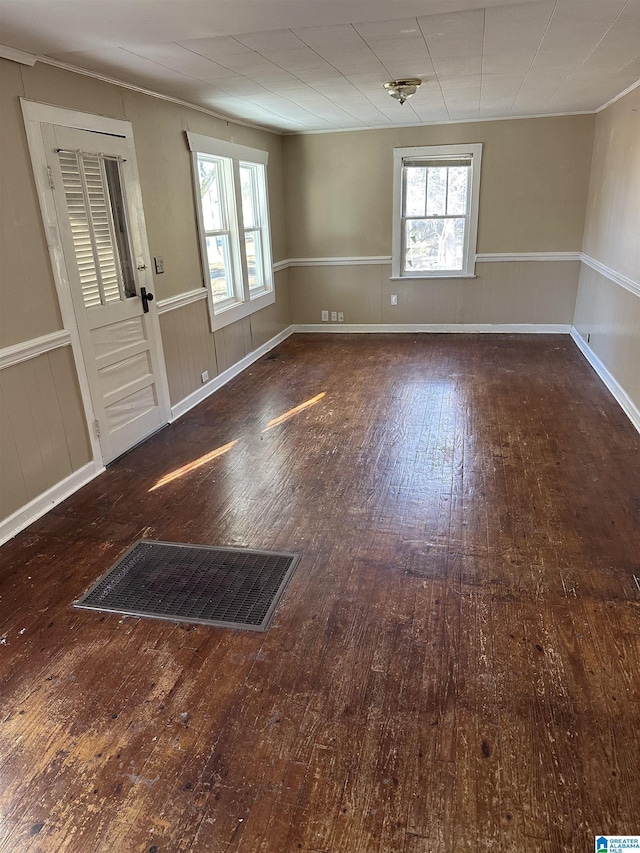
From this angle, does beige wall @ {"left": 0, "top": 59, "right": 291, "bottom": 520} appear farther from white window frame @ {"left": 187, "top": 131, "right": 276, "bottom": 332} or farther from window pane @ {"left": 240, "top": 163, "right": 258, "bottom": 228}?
window pane @ {"left": 240, "top": 163, "right": 258, "bottom": 228}

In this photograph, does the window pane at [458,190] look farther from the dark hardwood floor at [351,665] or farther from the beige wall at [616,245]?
the dark hardwood floor at [351,665]

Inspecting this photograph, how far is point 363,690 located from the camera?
190 centimetres

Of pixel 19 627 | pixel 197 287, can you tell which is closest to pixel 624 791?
pixel 19 627

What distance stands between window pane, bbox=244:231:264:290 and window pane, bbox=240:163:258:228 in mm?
126

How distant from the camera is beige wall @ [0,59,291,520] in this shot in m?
2.82

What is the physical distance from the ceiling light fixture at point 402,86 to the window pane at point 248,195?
7.10 feet

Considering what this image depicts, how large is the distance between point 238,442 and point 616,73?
3785 millimetres

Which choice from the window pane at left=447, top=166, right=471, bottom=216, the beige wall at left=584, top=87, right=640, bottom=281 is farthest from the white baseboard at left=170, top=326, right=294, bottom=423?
the beige wall at left=584, top=87, right=640, bottom=281

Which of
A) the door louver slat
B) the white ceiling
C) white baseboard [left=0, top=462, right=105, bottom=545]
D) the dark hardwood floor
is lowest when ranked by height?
the dark hardwood floor

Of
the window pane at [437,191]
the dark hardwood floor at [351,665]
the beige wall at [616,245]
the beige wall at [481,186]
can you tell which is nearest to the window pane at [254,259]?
the beige wall at [481,186]

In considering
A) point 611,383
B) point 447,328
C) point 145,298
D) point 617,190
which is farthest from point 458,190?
point 145,298

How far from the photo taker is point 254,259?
6.32m

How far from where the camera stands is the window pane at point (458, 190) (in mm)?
6461

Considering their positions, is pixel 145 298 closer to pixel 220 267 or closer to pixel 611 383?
pixel 220 267
